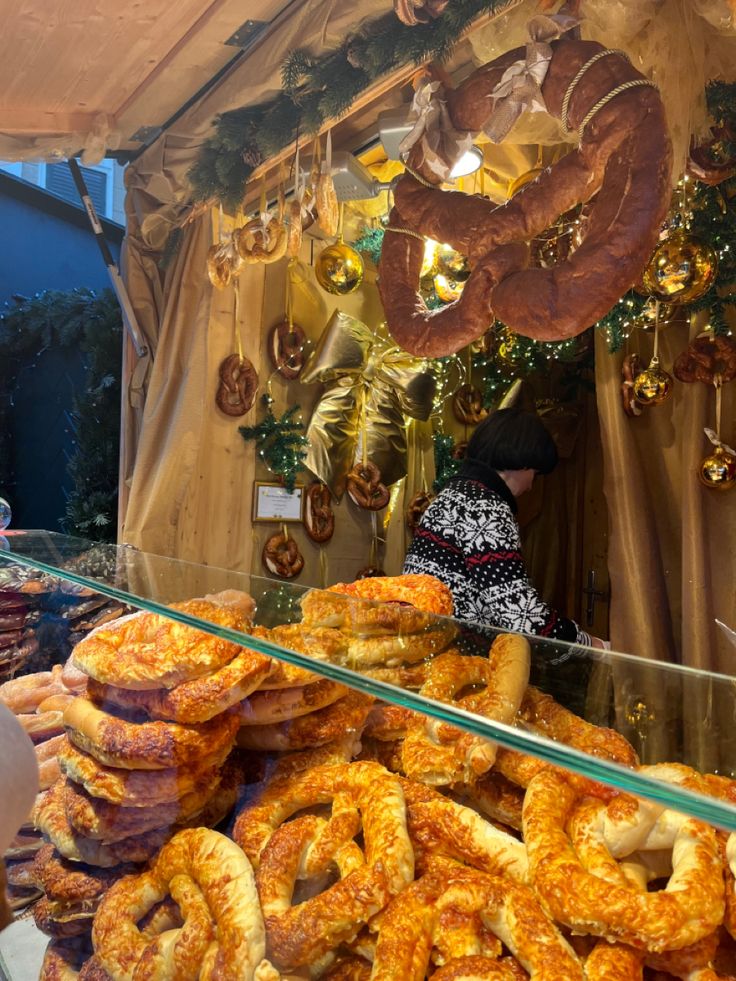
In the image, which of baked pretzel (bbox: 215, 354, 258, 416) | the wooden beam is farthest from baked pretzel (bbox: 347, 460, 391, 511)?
the wooden beam

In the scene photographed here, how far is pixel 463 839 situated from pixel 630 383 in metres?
2.66

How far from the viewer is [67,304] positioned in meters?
6.38

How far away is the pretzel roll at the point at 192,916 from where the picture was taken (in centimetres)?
79

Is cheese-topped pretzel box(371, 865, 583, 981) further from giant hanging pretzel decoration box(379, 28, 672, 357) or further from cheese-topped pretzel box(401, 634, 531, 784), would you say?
giant hanging pretzel decoration box(379, 28, 672, 357)

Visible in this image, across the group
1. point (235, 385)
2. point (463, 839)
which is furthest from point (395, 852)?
point (235, 385)

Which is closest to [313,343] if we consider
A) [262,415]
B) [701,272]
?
[262,415]

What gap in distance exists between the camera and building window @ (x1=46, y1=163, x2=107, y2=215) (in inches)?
287

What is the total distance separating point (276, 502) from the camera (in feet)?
14.4

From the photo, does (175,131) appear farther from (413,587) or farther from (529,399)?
(413,587)

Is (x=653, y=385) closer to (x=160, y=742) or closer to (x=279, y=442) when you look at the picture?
(x=279, y=442)

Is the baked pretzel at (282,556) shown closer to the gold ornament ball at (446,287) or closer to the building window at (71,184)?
the gold ornament ball at (446,287)

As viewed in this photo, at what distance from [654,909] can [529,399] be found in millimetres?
4100

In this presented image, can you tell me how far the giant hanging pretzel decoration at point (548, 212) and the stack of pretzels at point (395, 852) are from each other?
2.14 feet

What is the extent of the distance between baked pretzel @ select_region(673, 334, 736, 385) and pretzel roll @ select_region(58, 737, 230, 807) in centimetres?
245
